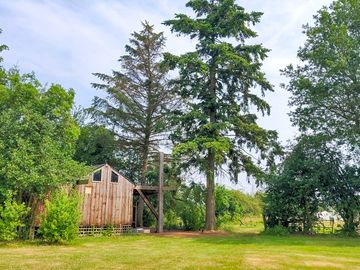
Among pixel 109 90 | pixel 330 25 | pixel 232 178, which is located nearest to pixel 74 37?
pixel 109 90

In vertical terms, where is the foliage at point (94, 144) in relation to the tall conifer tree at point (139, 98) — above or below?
below

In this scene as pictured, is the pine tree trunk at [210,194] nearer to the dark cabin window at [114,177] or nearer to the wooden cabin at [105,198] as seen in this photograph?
the wooden cabin at [105,198]

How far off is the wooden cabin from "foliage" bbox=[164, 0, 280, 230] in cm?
441

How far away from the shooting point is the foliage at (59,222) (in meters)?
15.1

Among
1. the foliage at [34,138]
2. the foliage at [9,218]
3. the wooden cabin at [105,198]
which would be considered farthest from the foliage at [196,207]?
the foliage at [9,218]

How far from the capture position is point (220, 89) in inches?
1023

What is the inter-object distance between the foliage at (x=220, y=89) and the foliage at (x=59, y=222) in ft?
30.9

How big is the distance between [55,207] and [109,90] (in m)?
13.8

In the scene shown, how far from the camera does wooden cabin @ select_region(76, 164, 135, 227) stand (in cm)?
1997

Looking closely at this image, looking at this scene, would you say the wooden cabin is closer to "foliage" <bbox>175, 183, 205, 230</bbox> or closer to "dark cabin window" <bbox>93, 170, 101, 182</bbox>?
"dark cabin window" <bbox>93, 170, 101, 182</bbox>

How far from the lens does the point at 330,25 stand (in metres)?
23.8

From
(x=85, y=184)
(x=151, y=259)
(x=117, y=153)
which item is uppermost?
(x=117, y=153)

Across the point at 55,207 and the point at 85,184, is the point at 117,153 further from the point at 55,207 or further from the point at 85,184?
the point at 55,207

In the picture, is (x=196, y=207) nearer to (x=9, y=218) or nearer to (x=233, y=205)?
(x=233, y=205)
